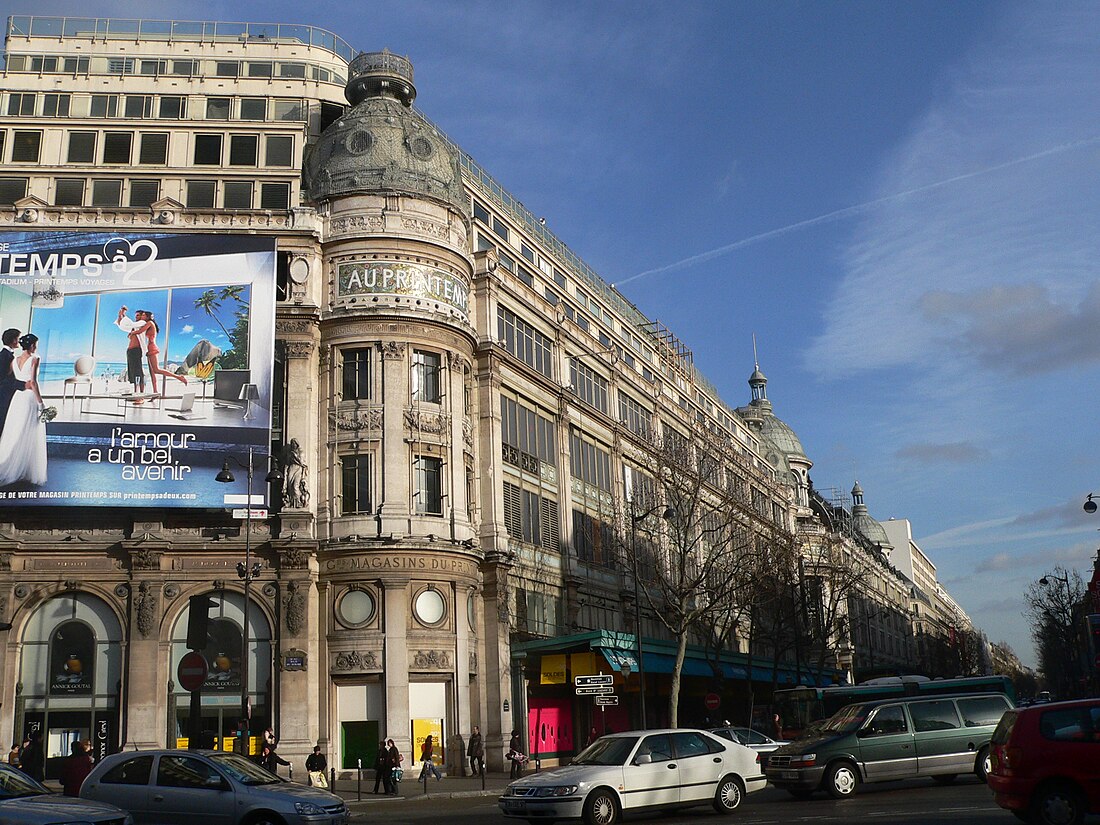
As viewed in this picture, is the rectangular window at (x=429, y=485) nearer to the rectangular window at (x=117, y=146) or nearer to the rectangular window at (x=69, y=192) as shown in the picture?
the rectangular window at (x=69, y=192)

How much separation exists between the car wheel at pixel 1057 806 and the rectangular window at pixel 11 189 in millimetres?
47074

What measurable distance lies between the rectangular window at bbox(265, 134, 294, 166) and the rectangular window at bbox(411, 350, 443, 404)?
39.1ft

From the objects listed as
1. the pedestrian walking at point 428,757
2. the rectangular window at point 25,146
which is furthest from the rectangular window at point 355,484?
the rectangular window at point 25,146

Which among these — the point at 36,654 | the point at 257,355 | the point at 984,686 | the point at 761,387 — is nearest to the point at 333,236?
the point at 257,355

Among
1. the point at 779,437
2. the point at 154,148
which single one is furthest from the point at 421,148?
the point at 779,437

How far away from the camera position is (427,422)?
44688 millimetres

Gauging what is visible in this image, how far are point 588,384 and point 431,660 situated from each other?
75.7 ft

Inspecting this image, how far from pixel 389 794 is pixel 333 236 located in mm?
22929

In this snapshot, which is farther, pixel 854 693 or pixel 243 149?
pixel 243 149

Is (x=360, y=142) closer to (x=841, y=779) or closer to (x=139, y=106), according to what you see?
(x=139, y=106)

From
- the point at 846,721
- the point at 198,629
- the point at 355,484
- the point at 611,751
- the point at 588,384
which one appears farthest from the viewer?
the point at 588,384

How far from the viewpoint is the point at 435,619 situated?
141 ft

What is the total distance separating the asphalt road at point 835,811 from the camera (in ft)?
60.6

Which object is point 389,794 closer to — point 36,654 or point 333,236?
point 36,654
